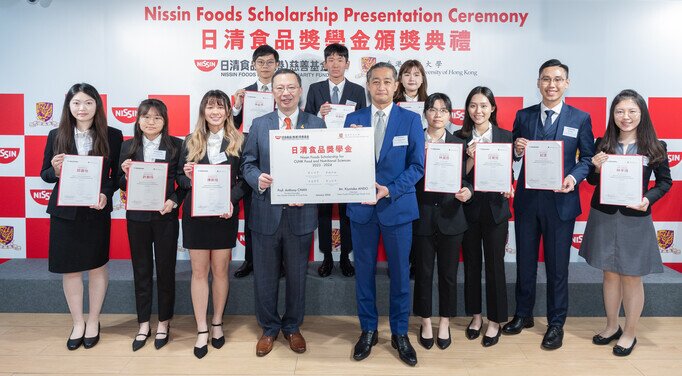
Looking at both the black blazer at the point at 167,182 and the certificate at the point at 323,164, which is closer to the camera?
the certificate at the point at 323,164

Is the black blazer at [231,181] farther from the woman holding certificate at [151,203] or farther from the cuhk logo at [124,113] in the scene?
the cuhk logo at [124,113]

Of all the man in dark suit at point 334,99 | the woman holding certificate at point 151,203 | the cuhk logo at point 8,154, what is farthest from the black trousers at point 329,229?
the cuhk logo at point 8,154

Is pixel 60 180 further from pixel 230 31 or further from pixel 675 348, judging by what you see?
pixel 675 348

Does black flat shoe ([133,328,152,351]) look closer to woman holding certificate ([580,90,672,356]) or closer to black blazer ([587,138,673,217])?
woman holding certificate ([580,90,672,356])

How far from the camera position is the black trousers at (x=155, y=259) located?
2.76 meters

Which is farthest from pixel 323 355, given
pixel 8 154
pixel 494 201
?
pixel 8 154

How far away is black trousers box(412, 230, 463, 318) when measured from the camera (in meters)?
2.73

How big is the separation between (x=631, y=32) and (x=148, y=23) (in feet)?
12.9

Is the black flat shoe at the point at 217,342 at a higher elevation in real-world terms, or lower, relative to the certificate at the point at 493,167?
lower

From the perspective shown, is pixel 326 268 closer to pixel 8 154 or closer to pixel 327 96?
pixel 327 96

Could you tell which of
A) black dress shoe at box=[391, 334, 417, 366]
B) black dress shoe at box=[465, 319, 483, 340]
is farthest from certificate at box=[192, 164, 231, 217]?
black dress shoe at box=[465, 319, 483, 340]

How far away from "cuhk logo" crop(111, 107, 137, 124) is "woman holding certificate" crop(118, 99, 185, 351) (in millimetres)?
1368

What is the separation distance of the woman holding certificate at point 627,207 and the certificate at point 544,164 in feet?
0.65

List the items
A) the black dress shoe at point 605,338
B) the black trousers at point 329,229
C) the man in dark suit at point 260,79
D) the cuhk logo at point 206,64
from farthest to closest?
the cuhk logo at point 206,64
the black trousers at point 329,229
the man in dark suit at point 260,79
the black dress shoe at point 605,338
